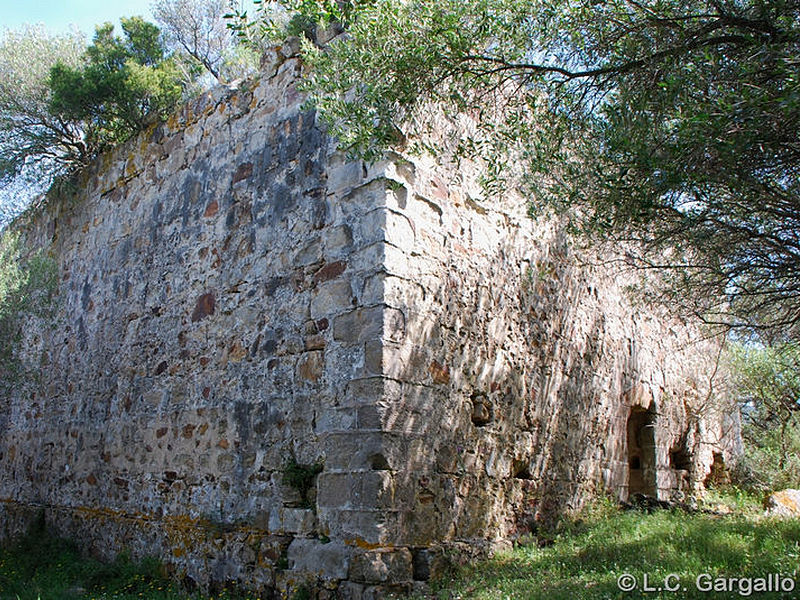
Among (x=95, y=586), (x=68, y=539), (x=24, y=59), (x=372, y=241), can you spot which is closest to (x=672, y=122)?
(x=372, y=241)

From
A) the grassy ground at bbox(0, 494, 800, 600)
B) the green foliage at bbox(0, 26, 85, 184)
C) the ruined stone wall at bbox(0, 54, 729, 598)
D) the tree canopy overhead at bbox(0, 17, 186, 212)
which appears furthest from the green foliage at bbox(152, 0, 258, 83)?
the grassy ground at bbox(0, 494, 800, 600)

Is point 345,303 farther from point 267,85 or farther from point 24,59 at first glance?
point 24,59

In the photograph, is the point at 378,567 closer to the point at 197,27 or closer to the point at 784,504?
the point at 784,504

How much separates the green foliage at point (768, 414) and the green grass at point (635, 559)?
168 inches

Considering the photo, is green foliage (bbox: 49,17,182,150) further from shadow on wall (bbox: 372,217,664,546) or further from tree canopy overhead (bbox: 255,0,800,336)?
shadow on wall (bbox: 372,217,664,546)

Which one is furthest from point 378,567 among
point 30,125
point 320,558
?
point 30,125

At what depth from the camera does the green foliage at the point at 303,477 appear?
5.39 meters

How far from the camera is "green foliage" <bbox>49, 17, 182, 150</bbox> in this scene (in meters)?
9.48

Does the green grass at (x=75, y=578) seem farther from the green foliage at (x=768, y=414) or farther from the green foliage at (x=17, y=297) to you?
the green foliage at (x=768, y=414)

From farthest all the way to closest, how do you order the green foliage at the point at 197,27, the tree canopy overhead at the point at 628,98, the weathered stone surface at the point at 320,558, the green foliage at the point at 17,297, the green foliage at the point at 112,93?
the green foliage at the point at 197,27 < the green foliage at the point at 112,93 < the green foliage at the point at 17,297 < the weathered stone surface at the point at 320,558 < the tree canopy overhead at the point at 628,98

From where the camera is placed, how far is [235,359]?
630 centimetres

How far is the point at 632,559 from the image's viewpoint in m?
5.45

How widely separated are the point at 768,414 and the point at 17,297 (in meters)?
12.3

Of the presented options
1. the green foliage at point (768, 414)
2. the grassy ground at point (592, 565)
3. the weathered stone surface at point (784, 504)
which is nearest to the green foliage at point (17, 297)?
the grassy ground at point (592, 565)
